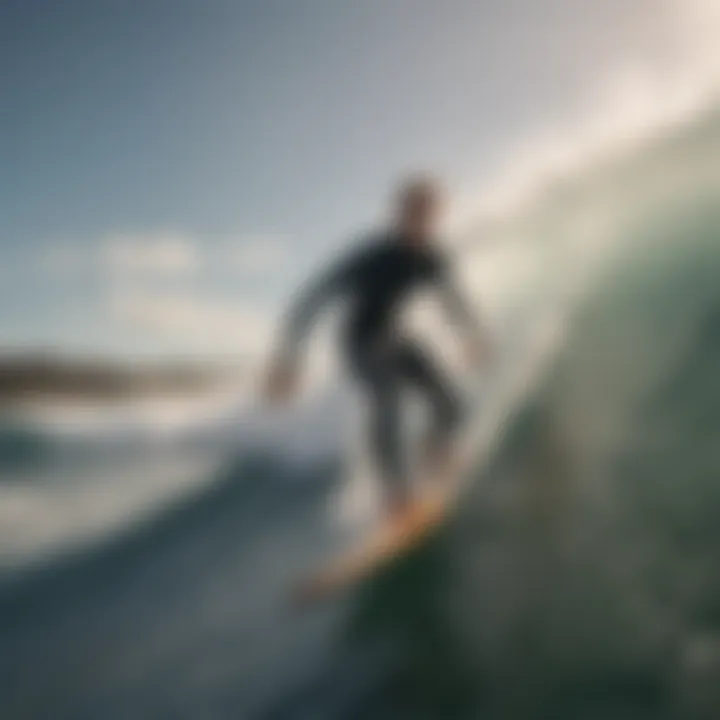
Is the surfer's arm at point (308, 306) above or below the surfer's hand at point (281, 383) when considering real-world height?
above

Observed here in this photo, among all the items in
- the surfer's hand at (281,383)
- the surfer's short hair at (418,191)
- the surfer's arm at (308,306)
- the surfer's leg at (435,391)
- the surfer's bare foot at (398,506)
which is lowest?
the surfer's bare foot at (398,506)

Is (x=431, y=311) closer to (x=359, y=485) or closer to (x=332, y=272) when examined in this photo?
(x=332, y=272)

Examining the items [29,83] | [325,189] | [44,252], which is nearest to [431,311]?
[325,189]

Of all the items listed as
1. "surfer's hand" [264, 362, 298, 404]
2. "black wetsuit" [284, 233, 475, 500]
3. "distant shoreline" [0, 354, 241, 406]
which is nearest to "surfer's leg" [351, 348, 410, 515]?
"black wetsuit" [284, 233, 475, 500]

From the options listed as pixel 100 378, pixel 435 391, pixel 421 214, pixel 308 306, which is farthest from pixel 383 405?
pixel 100 378

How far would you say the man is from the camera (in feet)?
5.22

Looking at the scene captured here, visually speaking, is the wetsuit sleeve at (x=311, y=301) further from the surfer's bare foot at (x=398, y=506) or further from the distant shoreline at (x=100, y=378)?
the surfer's bare foot at (x=398, y=506)

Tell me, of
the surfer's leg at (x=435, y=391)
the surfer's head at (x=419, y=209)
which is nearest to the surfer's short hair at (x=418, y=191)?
the surfer's head at (x=419, y=209)

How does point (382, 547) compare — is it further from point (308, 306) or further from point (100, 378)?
point (100, 378)

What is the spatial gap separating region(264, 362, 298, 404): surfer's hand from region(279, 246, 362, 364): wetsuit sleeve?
0.01m

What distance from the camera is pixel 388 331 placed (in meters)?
1.60

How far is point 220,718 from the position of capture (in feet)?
4.93

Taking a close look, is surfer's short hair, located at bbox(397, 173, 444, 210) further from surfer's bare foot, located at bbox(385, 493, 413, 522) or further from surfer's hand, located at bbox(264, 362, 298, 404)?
surfer's bare foot, located at bbox(385, 493, 413, 522)

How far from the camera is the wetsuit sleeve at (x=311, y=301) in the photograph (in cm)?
163
